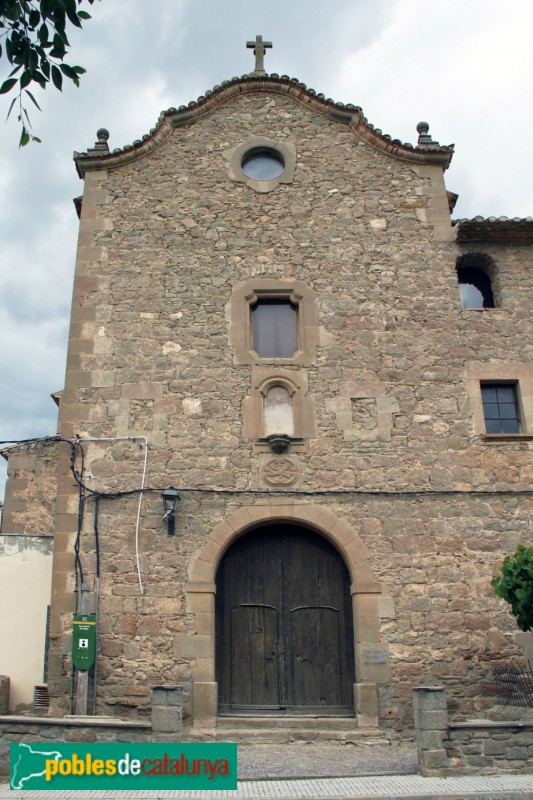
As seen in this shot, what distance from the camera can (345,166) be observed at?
12.7 meters

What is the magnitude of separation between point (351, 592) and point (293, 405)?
2849 mm

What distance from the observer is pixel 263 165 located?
42.2 ft

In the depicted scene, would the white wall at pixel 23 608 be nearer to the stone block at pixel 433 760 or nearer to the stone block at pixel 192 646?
the stone block at pixel 192 646

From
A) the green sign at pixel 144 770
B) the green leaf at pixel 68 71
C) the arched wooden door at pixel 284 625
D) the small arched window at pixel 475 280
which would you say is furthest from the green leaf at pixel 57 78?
the small arched window at pixel 475 280

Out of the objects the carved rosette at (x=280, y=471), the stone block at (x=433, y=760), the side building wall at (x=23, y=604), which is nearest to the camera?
the stone block at (x=433, y=760)

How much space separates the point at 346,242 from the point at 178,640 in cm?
673

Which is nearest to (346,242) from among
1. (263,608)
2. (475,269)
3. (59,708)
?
(475,269)

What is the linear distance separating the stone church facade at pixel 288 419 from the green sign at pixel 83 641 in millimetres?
226

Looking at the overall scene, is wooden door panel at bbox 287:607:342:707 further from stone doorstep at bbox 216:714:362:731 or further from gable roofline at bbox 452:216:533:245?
gable roofline at bbox 452:216:533:245

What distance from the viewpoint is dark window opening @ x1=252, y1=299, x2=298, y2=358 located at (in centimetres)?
1166

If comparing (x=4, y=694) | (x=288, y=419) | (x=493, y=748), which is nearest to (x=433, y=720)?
(x=493, y=748)

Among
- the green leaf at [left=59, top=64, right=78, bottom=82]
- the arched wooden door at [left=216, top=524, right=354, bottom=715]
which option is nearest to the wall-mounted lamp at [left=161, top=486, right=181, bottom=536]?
the arched wooden door at [left=216, top=524, right=354, bottom=715]

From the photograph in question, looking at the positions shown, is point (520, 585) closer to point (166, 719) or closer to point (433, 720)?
point (433, 720)

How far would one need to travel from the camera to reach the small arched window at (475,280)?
12.4 metres
